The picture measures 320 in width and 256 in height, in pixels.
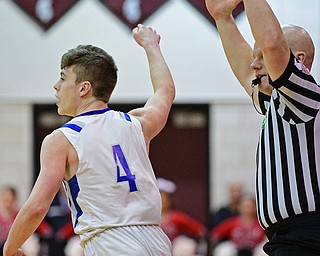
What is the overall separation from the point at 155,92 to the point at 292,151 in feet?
3.63

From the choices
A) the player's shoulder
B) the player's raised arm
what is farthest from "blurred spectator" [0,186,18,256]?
the player's shoulder

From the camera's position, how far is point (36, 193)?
12.7 feet

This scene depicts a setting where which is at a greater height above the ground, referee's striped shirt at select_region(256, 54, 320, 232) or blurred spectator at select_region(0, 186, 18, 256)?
referee's striped shirt at select_region(256, 54, 320, 232)

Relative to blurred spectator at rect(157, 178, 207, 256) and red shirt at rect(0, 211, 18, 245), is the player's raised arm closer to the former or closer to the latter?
blurred spectator at rect(157, 178, 207, 256)

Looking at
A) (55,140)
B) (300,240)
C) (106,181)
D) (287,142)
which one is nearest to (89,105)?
(55,140)

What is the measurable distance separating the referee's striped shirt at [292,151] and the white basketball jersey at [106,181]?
62 cm

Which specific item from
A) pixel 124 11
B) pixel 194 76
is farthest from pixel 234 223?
pixel 124 11

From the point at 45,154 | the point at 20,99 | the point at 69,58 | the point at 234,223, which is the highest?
the point at 69,58

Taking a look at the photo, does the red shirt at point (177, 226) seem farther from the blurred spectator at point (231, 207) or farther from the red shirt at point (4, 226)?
the red shirt at point (4, 226)

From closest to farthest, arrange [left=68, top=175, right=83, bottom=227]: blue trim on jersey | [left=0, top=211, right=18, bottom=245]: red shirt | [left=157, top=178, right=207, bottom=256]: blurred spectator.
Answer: [left=68, top=175, right=83, bottom=227]: blue trim on jersey
[left=157, top=178, right=207, bottom=256]: blurred spectator
[left=0, top=211, right=18, bottom=245]: red shirt

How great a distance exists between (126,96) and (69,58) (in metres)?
8.91

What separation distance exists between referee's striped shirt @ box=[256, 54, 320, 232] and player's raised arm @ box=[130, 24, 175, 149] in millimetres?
743

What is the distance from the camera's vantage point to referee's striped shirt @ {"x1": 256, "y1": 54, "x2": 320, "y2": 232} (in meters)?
3.71

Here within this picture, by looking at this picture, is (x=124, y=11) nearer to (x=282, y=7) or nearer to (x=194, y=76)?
(x=194, y=76)
